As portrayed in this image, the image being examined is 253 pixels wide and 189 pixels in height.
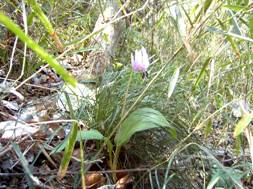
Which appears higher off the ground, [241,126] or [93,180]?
[241,126]

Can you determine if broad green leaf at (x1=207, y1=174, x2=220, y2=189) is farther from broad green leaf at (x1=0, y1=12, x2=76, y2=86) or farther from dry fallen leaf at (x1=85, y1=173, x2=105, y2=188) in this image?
broad green leaf at (x1=0, y1=12, x2=76, y2=86)

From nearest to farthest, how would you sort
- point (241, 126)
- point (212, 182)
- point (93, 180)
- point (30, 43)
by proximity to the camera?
point (30, 43) < point (241, 126) < point (212, 182) < point (93, 180)

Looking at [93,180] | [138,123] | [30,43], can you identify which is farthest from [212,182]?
[30,43]

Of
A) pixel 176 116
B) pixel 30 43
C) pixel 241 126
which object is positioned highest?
pixel 30 43

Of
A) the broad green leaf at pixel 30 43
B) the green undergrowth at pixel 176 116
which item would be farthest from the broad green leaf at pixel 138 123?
the broad green leaf at pixel 30 43

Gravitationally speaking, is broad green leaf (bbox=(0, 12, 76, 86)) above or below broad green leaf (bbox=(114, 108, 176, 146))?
above

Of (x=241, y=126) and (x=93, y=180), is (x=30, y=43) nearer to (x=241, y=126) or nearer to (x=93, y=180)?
(x=241, y=126)

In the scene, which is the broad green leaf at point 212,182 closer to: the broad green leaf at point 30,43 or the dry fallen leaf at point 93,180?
the dry fallen leaf at point 93,180

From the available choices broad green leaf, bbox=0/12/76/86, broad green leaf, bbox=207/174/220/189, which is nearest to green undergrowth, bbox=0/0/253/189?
broad green leaf, bbox=207/174/220/189

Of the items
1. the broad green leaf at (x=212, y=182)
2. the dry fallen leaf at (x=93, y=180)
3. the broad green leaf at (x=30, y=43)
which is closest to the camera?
the broad green leaf at (x=30, y=43)
